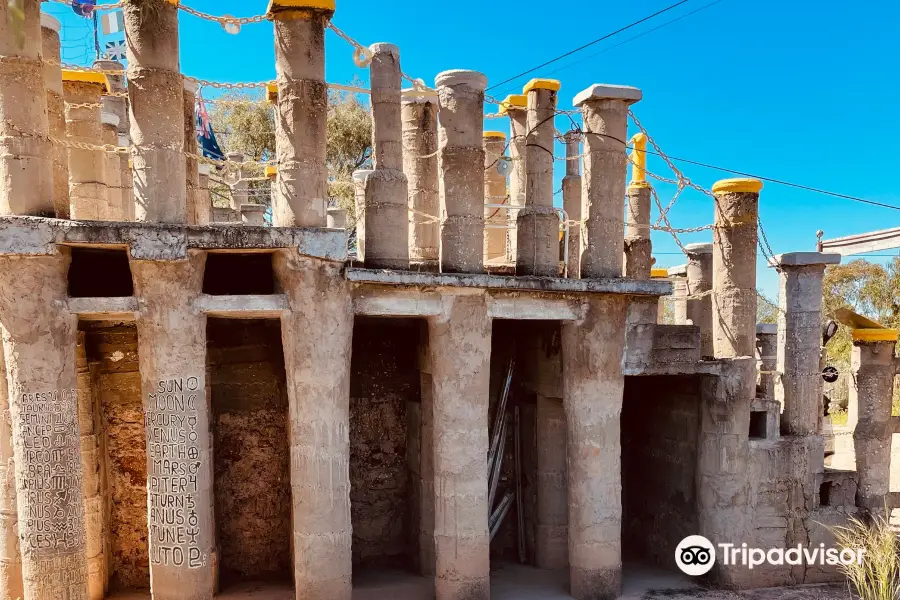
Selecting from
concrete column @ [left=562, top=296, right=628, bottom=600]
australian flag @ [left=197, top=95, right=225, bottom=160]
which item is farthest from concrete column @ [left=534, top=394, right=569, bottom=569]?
australian flag @ [left=197, top=95, right=225, bottom=160]

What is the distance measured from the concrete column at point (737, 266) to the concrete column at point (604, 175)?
1520 millimetres

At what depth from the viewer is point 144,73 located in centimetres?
686

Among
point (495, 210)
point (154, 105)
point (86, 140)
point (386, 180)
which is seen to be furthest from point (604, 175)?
point (86, 140)

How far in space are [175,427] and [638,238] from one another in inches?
315

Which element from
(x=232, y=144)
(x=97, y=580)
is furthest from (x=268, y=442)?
(x=232, y=144)

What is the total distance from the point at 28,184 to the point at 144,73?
152cm

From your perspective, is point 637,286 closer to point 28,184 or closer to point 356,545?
point 356,545

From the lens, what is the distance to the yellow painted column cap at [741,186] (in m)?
9.15

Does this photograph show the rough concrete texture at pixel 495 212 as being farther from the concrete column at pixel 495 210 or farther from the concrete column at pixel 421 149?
the concrete column at pixel 421 149

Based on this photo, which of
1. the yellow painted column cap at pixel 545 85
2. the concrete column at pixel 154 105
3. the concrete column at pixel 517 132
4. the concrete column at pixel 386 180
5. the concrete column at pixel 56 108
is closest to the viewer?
the concrete column at pixel 154 105

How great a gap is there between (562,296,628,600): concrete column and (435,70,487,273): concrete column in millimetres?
1672

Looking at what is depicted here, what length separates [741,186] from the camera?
9164mm

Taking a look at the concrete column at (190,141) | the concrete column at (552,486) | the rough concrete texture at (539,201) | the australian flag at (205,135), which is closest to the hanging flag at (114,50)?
the australian flag at (205,135)

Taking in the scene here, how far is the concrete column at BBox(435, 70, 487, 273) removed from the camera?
802 cm
